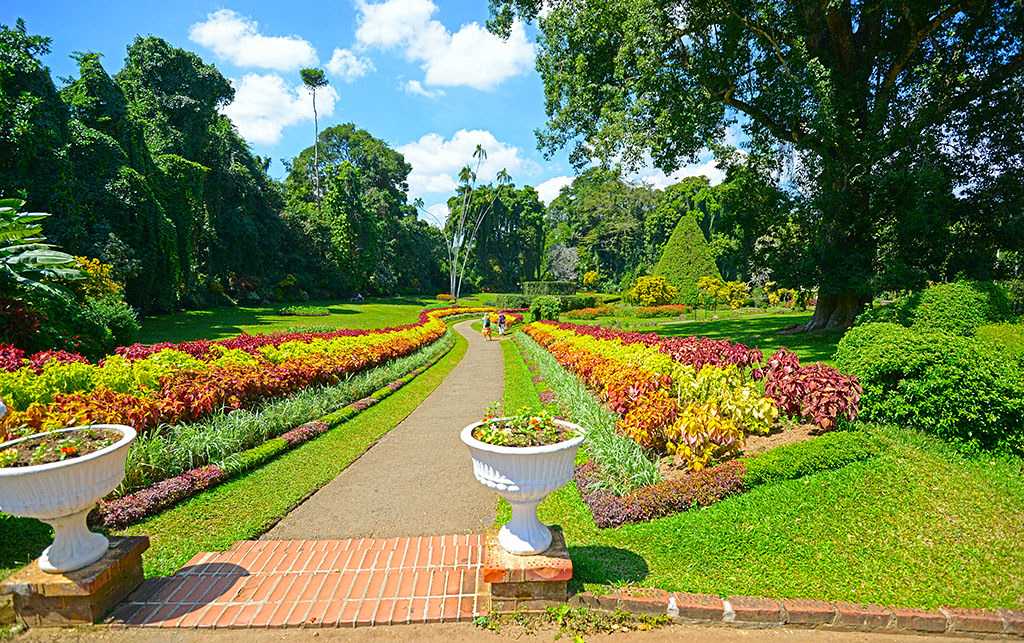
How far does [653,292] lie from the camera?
109ft

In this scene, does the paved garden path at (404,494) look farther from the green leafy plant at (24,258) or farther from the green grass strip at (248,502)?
the green leafy plant at (24,258)

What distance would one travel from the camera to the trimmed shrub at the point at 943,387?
203 inches

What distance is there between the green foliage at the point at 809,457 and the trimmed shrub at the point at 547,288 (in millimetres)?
40232

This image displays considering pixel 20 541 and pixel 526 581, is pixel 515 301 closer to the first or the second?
pixel 20 541

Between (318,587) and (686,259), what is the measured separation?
36387mm

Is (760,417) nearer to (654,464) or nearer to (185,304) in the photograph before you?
(654,464)

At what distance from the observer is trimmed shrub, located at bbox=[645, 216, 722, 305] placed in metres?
35.8

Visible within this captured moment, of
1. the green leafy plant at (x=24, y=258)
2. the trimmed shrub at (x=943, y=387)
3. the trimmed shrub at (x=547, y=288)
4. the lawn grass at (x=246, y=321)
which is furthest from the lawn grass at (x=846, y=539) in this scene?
the trimmed shrub at (x=547, y=288)

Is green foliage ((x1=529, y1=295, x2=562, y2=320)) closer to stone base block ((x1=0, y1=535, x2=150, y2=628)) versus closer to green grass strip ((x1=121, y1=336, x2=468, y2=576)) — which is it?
green grass strip ((x1=121, y1=336, x2=468, y2=576))

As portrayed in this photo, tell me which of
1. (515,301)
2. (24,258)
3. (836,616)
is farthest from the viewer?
(515,301)

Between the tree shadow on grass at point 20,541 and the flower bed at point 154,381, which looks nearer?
the tree shadow on grass at point 20,541

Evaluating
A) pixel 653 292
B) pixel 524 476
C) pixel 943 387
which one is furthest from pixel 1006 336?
pixel 653 292

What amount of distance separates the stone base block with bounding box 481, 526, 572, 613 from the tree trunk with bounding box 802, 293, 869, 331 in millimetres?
14982

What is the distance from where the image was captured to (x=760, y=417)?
5.46 meters
